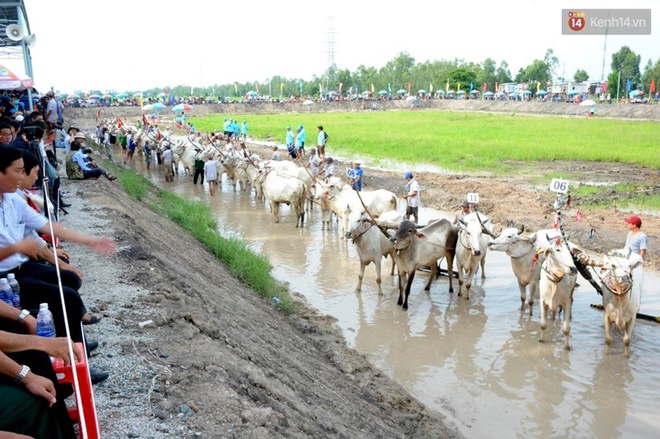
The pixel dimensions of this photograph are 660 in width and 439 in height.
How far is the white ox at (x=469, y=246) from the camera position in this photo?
36.4 ft

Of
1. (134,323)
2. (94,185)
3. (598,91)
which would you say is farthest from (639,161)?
(598,91)

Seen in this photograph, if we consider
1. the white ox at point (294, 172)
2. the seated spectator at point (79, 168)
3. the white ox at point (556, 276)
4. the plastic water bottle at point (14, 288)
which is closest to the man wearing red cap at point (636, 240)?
the white ox at point (556, 276)

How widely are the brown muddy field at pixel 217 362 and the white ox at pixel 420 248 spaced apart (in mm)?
2065

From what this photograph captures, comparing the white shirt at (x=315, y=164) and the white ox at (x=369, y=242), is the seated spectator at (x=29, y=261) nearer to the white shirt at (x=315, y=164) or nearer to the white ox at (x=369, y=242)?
the white ox at (x=369, y=242)

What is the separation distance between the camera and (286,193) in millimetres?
18562

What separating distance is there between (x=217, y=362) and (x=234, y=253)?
24.9ft

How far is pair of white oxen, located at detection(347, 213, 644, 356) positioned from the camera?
8.92 m

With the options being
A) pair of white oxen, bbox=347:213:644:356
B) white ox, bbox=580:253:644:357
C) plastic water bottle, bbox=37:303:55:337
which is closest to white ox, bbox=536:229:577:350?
pair of white oxen, bbox=347:213:644:356

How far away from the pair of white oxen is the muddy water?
15.6 inches

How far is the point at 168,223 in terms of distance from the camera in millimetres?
15086

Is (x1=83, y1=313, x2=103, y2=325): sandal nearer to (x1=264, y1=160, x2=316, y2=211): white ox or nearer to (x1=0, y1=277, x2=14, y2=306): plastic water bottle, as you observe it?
(x1=0, y1=277, x2=14, y2=306): plastic water bottle

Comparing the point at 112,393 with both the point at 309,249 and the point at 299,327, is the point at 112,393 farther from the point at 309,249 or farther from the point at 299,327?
the point at 309,249

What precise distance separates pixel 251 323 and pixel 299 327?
5.98ft

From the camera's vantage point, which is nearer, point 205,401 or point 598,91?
point 205,401
